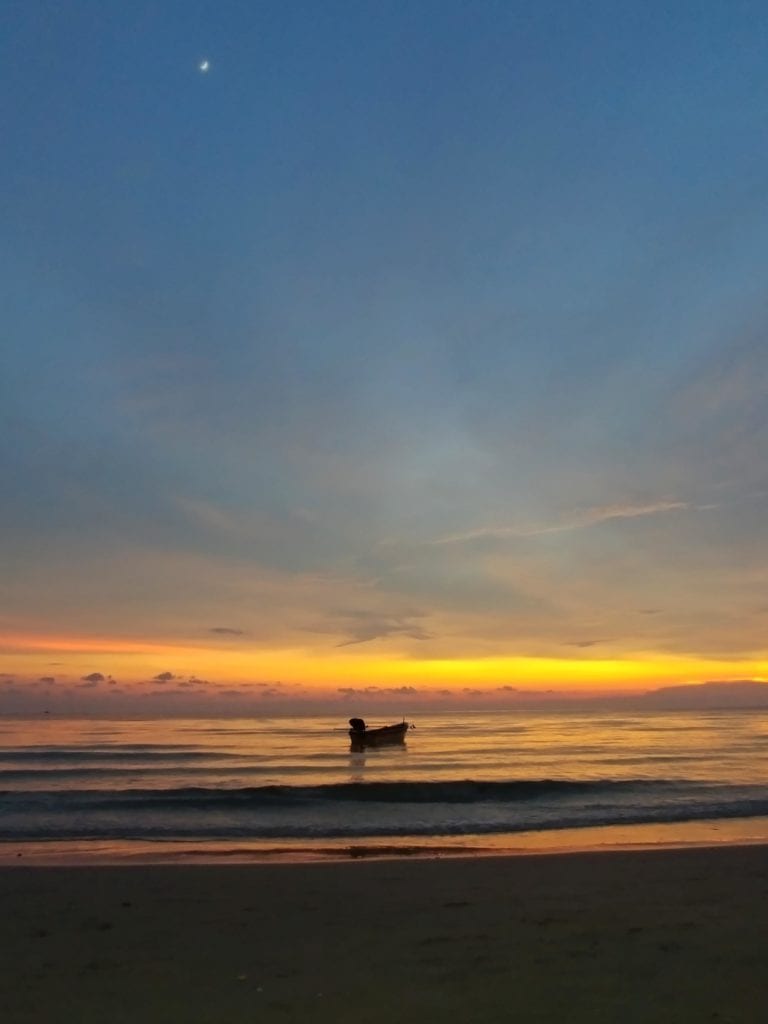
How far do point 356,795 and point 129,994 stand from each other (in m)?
23.2

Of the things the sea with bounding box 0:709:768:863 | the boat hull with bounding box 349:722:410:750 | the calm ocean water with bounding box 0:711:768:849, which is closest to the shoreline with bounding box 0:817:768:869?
the sea with bounding box 0:709:768:863

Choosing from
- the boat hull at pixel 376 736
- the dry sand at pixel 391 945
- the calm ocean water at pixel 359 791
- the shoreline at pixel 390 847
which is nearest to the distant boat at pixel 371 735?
the boat hull at pixel 376 736

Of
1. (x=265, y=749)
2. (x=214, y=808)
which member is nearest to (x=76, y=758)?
(x=265, y=749)

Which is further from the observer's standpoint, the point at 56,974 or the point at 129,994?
the point at 56,974

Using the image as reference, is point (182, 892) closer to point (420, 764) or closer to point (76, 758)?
point (420, 764)

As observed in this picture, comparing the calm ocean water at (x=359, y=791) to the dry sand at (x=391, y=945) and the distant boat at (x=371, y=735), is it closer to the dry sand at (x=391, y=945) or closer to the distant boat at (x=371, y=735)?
the distant boat at (x=371, y=735)

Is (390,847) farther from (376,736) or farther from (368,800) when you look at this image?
(376,736)

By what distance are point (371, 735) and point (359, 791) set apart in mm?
28408

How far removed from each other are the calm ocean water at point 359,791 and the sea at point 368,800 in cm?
9

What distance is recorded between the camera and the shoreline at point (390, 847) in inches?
621

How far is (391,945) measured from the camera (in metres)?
8.30

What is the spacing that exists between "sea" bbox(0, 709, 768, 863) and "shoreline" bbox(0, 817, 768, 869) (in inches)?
2.6

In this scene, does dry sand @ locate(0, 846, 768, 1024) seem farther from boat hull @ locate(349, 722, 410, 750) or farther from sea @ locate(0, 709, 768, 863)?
boat hull @ locate(349, 722, 410, 750)

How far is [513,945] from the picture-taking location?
806 cm
